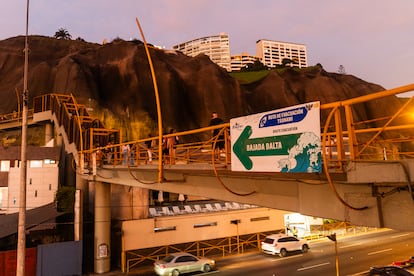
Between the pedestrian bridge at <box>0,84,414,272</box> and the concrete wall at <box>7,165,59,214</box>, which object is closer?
the pedestrian bridge at <box>0,84,414,272</box>

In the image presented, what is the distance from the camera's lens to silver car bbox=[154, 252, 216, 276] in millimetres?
18577

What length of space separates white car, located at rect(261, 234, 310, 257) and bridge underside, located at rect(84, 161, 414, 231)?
1524 centimetres

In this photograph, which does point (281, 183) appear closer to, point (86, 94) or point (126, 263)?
point (126, 263)

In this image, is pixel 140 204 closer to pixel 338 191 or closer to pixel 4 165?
pixel 4 165

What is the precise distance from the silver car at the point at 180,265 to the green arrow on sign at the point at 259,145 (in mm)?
14462

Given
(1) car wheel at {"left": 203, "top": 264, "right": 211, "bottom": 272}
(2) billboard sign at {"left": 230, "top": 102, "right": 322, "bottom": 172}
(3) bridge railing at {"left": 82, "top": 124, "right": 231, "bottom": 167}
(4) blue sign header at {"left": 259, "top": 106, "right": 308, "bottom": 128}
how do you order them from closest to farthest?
(2) billboard sign at {"left": 230, "top": 102, "right": 322, "bottom": 172} → (4) blue sign header at {"left": 259, "top": 106, "right": 308, "bottom": 128} → (3) bridge railing at {"left": 82, "top": 124, "right": 231, "bottom": 167} → (1) car wheel at {"left": 203, "top": 264, "right": 211, "bottom": 272}

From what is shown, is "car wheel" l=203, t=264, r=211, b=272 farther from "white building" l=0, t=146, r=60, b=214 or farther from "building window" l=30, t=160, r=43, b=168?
"building window" l=30, t=160, r=43, b=168

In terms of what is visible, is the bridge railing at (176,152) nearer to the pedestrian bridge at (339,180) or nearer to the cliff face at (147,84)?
the pedestrian bridge at (339,180)

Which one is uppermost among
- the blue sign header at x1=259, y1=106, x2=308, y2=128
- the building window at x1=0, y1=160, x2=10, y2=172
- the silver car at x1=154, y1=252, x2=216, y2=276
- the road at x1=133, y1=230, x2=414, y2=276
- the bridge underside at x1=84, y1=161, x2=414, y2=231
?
the blue sign header at x1=259, y1=106, x2=308, y2=128

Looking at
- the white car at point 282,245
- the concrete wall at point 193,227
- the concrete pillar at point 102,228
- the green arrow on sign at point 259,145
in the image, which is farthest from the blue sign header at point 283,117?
the white car at point 282,245

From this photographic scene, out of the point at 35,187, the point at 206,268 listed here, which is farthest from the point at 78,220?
the point at 206,268

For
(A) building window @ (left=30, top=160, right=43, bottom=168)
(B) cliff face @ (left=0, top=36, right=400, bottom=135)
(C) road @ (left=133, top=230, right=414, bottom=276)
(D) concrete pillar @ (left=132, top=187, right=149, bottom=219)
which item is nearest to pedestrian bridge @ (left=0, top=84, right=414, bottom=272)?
(D) concrete pillar @ (left=132, top=187, right=149, bottom=219)

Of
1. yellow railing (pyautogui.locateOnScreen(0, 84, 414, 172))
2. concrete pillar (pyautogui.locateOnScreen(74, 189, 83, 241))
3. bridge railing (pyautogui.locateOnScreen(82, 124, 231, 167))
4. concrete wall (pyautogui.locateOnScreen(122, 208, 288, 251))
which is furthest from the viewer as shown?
concrete wall (pyautogui.locateOnScreen(122, 208, 288, 251))

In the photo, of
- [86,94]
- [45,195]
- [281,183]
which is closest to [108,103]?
[86,94]
